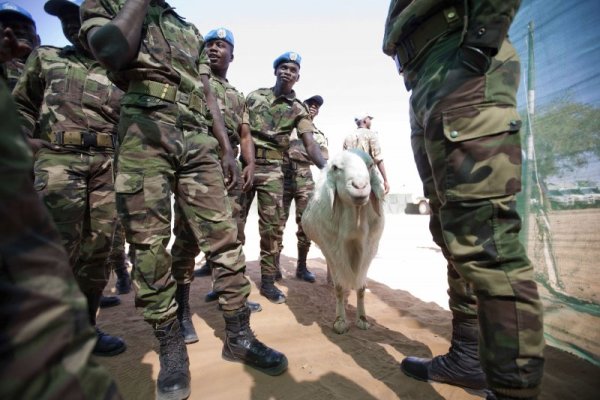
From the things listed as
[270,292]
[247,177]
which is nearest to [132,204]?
[247,177]

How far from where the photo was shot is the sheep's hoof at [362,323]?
10.4ft

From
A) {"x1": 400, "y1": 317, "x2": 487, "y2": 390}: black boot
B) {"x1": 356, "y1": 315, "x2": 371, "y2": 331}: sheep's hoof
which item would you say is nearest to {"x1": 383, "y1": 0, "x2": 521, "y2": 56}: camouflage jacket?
{"x1": 400, "y1": 317, "x2": 487, "y2": 390}: black boot

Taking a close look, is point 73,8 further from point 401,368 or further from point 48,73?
point 401,368

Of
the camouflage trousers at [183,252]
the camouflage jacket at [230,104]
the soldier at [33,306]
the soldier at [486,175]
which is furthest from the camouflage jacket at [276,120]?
the soldier at [33,306]

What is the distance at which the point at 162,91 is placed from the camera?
220 centimetres

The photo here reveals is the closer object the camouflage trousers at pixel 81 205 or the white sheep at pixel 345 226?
the camouflage trousers at pixel 81 205

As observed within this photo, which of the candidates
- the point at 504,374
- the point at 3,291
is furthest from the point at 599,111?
the point at 3,291

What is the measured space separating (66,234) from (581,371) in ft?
13.4

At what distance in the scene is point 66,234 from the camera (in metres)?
2.70

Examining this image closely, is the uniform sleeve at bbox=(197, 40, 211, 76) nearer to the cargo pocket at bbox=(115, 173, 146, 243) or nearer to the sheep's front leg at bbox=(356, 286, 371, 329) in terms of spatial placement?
the cargo pocket at bbox=(115, 173, 146, 243)

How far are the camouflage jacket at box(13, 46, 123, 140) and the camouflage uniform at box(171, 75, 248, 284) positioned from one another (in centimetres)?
128

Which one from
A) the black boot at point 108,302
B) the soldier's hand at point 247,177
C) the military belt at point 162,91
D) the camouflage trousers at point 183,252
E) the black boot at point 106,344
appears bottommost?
the black boot at point 108,302

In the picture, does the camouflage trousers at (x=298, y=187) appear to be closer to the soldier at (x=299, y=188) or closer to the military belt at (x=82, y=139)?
the soldier at (x=299, y=188)

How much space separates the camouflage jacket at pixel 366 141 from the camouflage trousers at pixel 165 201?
16.5 ft
